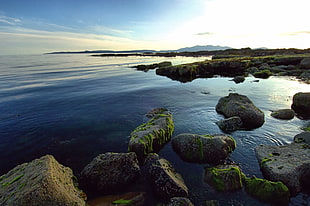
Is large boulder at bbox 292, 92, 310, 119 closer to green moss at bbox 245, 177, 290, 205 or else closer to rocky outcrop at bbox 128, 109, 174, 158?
green moss at bbox 245, 177, 290, 205

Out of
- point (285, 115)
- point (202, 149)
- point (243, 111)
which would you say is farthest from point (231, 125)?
point (285, 115)

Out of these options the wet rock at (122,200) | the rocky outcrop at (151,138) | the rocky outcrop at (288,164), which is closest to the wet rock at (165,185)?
the wet rock at (122,200)

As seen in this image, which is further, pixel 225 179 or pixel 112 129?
pixel 112 129

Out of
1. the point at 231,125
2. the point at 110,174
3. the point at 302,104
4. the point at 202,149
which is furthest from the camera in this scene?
the point at 302,104

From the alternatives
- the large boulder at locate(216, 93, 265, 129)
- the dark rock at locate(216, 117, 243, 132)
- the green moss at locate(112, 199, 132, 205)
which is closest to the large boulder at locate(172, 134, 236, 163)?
the dark rock at locate(216, 117, 243, 132)

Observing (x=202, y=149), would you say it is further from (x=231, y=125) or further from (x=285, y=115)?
(x=285, y=115)

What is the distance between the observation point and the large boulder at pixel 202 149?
9.57 meters

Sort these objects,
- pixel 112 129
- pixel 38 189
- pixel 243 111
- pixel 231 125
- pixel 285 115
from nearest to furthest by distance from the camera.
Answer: pixel 38 189 → pixel 231 125 → pixel 112 129 → pixel 243 111 → pixel 285 115

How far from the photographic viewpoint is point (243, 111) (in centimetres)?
1468

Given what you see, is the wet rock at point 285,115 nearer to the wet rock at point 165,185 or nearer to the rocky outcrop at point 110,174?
the wet rock at point 165,185

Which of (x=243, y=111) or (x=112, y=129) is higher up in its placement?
(x=243, y=111)

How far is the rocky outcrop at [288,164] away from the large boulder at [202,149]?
6.68ft

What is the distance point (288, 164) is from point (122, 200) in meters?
8.12

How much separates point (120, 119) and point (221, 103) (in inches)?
435
